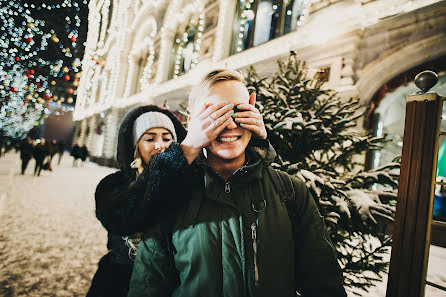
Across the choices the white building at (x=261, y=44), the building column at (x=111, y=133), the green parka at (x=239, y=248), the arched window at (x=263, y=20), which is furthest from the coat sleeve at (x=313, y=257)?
the building column at (x=111, y=133)

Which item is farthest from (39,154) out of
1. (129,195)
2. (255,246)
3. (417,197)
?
(417,197)

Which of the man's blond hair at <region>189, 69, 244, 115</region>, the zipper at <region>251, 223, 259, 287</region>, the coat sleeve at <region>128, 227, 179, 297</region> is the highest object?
the man's blond hair at <region>189, 69, 244, 115</region>

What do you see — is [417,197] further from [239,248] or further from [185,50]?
[185,50]

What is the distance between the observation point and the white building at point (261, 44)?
5.01 meters

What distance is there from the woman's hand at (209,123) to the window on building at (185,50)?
10.9 meters

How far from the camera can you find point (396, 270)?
1.34 m

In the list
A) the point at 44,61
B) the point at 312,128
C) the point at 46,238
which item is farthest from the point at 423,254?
the point at 44,61

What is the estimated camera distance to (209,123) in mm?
1021

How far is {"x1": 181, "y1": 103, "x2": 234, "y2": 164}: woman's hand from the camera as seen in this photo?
101 cm

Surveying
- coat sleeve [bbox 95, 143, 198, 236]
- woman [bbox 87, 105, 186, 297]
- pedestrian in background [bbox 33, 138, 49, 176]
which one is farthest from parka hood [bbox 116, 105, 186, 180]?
pedestrian in background [bbox 33, 138, 49, 176]

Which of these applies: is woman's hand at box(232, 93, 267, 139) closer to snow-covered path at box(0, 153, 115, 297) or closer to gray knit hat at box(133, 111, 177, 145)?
gray knit hat at box(133, 111, 177, 145)

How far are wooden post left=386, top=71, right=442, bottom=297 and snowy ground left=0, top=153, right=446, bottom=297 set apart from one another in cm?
220

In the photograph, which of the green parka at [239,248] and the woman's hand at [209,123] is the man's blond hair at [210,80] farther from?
the green parka at [239,248]

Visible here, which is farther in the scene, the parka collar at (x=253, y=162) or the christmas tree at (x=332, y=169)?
A: the christmas tree at (x=332, y=169)
